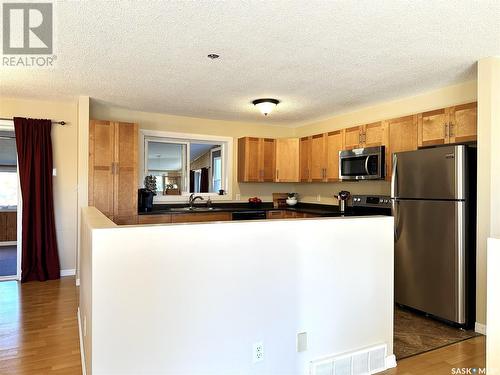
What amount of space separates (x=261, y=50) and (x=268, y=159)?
10.3 ft

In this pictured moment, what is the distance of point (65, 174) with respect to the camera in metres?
4.82

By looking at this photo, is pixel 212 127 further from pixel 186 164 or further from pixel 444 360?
pixel 444 360

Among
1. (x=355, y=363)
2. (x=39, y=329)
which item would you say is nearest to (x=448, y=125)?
(x=355, y=363)

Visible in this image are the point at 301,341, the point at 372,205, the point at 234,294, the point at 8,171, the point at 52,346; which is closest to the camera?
the point at 234,294

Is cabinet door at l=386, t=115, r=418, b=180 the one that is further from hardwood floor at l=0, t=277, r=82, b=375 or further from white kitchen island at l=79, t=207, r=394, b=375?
hardwood floor at l=0, t=277, r=82, b=375

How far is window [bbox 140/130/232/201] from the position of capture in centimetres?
557

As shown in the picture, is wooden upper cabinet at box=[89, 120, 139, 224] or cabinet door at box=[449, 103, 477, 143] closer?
cabinet door at box=[449, 103, 477, 143]

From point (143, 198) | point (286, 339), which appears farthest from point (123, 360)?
point (143, 198)

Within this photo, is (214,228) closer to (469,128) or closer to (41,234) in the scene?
(469,128)

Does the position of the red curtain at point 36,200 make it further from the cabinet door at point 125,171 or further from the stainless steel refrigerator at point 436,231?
the stainless steel refrigerator at point 436,231

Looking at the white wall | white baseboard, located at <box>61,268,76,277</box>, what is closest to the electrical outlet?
the white wall

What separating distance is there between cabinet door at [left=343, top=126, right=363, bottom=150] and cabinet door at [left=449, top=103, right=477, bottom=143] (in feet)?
4.16

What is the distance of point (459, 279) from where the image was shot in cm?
314

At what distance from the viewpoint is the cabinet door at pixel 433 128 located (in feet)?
12.0
